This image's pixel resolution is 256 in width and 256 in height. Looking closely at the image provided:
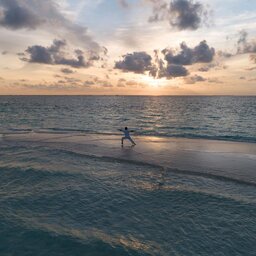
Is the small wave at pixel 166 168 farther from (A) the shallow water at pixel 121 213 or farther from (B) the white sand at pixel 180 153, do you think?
(A) the shallow water at pixel 121 213

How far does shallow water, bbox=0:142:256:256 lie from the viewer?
1020 cm

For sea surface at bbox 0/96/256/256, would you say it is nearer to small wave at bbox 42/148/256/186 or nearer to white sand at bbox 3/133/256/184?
small wave at bbox 42/148/256/186

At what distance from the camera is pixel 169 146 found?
94.6ft

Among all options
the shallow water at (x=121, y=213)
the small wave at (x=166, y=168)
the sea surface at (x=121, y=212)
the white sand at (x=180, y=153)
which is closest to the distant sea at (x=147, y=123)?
the white sand at (x=180, y=153)

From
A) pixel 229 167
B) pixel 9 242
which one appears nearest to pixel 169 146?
pixel 229 167

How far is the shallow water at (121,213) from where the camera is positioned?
1020cm

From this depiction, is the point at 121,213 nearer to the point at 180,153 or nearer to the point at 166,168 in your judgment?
the point at 166,168

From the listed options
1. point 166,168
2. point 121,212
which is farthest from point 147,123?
point 121,212

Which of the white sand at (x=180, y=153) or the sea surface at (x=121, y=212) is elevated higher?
the sea surface at (x=121, y=212)

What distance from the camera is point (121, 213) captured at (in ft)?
41.6

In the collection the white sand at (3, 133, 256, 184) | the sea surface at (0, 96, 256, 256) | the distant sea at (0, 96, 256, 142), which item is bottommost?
the distant sea at (0, 96, 256, 142)

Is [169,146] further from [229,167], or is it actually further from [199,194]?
[199,194]

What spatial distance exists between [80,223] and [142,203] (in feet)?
11.5

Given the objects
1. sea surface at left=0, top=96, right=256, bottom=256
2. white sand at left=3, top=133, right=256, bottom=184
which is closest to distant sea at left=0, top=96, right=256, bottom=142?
white sand at left=3, top=133, right=256, bottom=184
